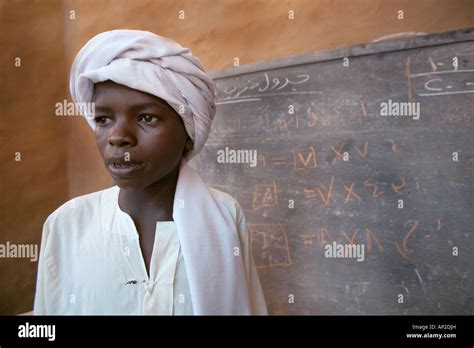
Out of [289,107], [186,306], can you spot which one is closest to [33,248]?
[186,306]

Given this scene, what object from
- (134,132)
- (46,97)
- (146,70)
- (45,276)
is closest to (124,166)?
(134,132)

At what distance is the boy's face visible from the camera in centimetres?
75

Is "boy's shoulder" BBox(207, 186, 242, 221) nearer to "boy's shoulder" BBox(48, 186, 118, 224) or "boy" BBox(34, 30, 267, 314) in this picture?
"boy" BBox(34, 30, 267, 314)

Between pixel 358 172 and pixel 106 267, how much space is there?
757 mm

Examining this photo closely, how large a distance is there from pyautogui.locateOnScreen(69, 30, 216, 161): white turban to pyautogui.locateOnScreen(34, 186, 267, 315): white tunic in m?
0.22

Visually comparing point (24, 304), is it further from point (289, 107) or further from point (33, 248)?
point (289, 107)

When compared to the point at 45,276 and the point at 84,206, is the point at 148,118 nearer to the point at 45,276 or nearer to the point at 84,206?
the point at 84,206

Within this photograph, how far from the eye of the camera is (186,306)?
819 millimetres

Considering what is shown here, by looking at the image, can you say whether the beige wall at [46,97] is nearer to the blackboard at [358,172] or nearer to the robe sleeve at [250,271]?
the blackboard at [358,172]

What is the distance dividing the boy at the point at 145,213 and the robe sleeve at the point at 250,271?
0.05 ft

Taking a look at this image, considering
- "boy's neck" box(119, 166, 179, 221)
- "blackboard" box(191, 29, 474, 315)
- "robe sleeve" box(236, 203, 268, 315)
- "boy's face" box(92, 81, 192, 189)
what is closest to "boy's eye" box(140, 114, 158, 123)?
"boy's face" box(92, 81, 192, 189)

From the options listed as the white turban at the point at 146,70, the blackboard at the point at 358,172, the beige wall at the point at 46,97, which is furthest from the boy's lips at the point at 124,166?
the blackboard at the point at 358,172

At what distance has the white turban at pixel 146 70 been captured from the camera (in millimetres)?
729

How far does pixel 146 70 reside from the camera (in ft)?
2.41
